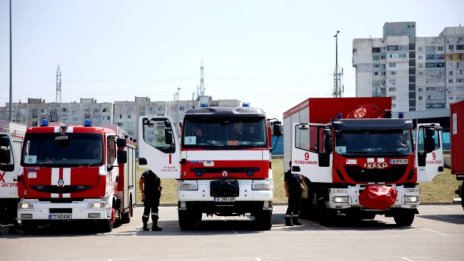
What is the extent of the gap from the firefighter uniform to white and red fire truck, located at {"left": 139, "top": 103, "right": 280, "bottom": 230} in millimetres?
1971

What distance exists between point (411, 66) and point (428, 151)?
434ft

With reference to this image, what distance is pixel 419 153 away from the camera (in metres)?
21.4

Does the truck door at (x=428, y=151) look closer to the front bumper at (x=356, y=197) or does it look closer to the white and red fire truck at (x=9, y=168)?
the front bumper at (x=356, y=197)

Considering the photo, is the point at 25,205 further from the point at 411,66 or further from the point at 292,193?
the point at 411,66

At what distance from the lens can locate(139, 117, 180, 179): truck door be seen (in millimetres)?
20000

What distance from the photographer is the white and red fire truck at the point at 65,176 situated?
19.2m

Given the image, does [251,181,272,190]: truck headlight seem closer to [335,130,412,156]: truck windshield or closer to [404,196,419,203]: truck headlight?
[335,130,412,156]: truck windshield

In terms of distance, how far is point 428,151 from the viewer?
21375 mm

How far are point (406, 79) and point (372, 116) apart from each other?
5139 inches

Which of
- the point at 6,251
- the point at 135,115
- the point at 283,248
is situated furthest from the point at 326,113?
the point at 135,115

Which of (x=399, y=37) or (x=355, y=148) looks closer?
(x=355, y=148)

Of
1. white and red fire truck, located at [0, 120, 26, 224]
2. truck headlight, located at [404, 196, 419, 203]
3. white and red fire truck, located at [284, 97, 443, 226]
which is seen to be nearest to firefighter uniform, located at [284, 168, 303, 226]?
white and red fire truck, located at [284, 97, 443, 226]

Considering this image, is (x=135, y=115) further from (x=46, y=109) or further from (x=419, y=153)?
(x=419, y=153)

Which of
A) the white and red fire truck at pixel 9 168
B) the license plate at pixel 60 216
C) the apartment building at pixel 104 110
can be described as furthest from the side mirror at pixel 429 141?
the apartment building at pixel 104 110
